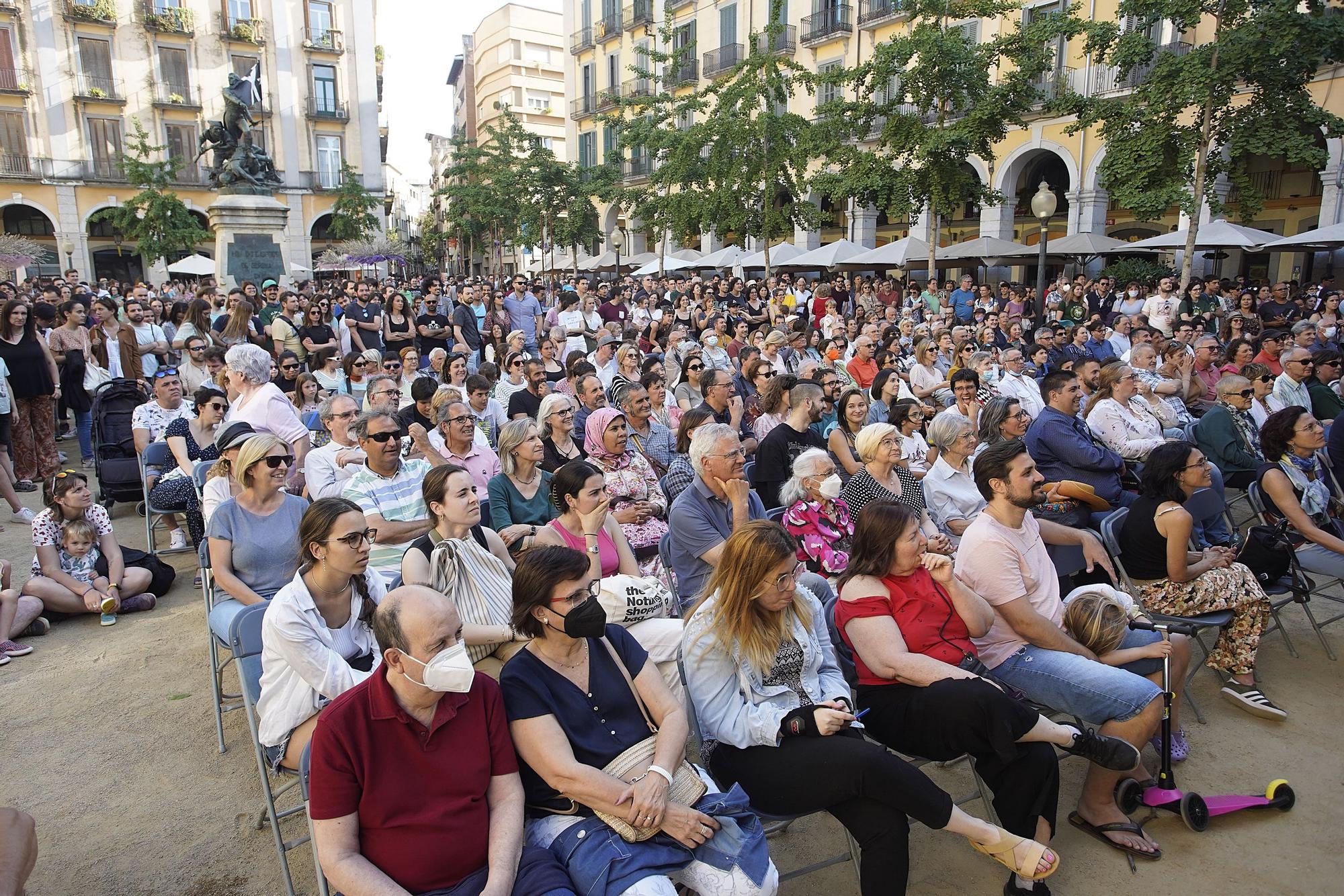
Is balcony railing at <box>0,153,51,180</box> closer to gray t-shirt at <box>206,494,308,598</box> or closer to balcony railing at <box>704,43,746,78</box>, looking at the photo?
balcony railing at <box>704,43,746,78</box>

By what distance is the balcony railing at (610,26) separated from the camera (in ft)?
123

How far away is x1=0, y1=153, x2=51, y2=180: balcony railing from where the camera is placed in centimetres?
3544

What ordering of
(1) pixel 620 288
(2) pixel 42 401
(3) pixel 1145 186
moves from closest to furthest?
(2) pixel 42 401
(3) pixel 1145 186
(1) pixel 620 288

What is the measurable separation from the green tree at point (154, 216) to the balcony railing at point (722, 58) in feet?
Answer: 68.1

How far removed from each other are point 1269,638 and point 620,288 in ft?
48.9

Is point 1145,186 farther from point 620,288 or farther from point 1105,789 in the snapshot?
point 1105,789

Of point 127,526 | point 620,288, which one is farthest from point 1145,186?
point 127,526

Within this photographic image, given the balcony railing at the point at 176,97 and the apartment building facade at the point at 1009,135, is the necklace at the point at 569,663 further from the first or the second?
the balcony railing at the point at 176,97

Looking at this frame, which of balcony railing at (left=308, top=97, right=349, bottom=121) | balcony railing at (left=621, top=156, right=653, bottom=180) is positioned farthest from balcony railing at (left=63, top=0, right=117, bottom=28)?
balcony railing at (left=621, top=156, right=653, bottom=180)

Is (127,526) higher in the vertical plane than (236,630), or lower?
lower

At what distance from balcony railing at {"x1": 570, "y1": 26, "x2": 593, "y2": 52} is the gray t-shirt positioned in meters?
40.3

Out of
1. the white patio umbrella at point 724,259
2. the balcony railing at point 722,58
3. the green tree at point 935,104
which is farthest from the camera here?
the balcony railing at point 722,58

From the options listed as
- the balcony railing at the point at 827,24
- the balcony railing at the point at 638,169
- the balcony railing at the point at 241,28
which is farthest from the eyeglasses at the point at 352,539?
the balcony railing at the point at 241,28

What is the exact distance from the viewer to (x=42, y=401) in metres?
8.25
